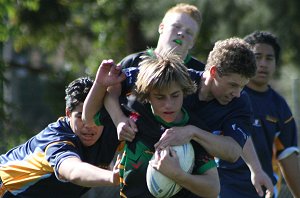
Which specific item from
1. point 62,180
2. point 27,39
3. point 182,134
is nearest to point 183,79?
point 182,134

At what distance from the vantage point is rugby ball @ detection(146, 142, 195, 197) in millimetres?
4738

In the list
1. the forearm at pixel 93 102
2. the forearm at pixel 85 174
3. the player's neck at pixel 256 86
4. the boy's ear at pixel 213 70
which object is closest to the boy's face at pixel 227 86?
the boy's ear at pixel 213 70

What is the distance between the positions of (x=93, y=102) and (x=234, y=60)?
3.01 ft

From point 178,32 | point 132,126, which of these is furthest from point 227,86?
point 178,32

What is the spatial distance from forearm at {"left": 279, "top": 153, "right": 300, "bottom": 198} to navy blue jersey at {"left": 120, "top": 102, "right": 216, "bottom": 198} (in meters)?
2.71

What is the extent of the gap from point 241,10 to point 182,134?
9507 millimetres

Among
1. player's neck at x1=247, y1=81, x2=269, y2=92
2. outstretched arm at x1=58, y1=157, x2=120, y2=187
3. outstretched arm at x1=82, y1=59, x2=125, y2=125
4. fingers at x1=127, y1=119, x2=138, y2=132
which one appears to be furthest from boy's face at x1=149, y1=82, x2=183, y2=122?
player's neck at x1=247, y1=81, x2=269, y2=92

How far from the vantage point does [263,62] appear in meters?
7.34

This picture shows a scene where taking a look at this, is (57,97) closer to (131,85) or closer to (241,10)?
(241,10)

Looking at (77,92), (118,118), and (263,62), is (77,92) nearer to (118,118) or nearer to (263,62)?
(118,118)

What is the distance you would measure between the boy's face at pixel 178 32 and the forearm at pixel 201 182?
175cm

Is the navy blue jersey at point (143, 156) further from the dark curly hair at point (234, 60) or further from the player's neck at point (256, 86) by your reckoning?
the player's neck at point (256, 86)

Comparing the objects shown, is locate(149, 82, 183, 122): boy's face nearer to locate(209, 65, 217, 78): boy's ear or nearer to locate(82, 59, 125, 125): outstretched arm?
locate(82, 59, 125, 125): outstretched arm

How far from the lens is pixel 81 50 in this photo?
59.5ft
